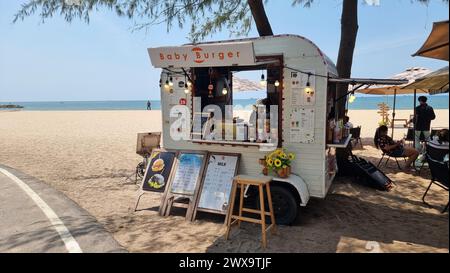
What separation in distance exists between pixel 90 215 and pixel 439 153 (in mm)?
6555

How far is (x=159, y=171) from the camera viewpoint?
6.13 m

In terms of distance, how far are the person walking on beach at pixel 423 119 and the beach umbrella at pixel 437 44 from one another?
6.59m

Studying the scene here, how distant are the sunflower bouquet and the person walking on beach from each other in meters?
6.59

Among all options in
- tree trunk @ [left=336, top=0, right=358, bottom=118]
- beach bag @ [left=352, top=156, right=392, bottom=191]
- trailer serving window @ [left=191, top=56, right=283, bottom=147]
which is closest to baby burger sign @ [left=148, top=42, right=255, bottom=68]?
trailer serving window @ [left=191, top=56, right=283, bottom=147]

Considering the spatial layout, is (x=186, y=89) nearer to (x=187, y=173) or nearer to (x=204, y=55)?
(x=204, y=55)

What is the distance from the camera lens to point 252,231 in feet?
16.5

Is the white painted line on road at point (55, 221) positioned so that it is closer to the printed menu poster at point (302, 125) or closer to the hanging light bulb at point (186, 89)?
the hanging light bulb at point (186, 89)

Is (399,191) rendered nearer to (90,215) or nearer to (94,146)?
(90,215)

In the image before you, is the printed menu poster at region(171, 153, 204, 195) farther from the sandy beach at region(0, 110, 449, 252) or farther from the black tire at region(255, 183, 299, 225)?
the black tire at region(255, 183, 299, 225)

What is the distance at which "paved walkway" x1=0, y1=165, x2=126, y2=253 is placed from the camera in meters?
4.46

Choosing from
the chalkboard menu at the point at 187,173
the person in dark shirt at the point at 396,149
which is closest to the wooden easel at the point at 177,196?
the chalkboard menu at the point at 187,173

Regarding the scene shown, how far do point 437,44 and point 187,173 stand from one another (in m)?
4.24

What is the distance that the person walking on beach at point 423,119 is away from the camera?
31.4 feet

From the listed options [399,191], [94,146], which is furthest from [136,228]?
[94,146]
